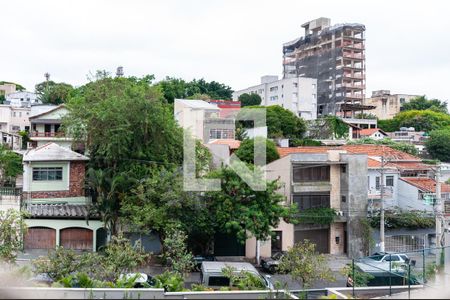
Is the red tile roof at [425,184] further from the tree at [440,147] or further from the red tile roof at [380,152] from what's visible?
the tree at [440,147]

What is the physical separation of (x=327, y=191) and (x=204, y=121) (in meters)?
10.9

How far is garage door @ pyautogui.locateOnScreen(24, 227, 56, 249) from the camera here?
1984cm

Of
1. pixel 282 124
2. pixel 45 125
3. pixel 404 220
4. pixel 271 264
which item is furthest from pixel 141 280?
pixel 282 124

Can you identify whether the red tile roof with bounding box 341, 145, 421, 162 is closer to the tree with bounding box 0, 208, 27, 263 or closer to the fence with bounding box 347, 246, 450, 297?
the fence with bounding box 347, 246, 450, 297

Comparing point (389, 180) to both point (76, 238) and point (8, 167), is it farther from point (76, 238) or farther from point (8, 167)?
point (8, 167)

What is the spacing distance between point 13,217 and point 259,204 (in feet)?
26.5

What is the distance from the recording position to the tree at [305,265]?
45.6 feet

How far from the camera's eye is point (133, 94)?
2058 cm

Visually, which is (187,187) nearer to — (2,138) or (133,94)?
(133,94)

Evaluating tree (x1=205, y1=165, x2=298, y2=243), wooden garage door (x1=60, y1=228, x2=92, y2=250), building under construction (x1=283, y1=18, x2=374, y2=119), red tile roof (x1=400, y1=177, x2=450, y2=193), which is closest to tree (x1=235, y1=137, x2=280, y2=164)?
tree (x1=205, y1=165, x2=298, y2=243)

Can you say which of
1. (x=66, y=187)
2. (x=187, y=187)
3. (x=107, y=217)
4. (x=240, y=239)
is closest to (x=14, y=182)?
(x=66, y=187)

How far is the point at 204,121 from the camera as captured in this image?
30.6 metres

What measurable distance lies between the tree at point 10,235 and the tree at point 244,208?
6.59 meters

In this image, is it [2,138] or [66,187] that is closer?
[66,187]
